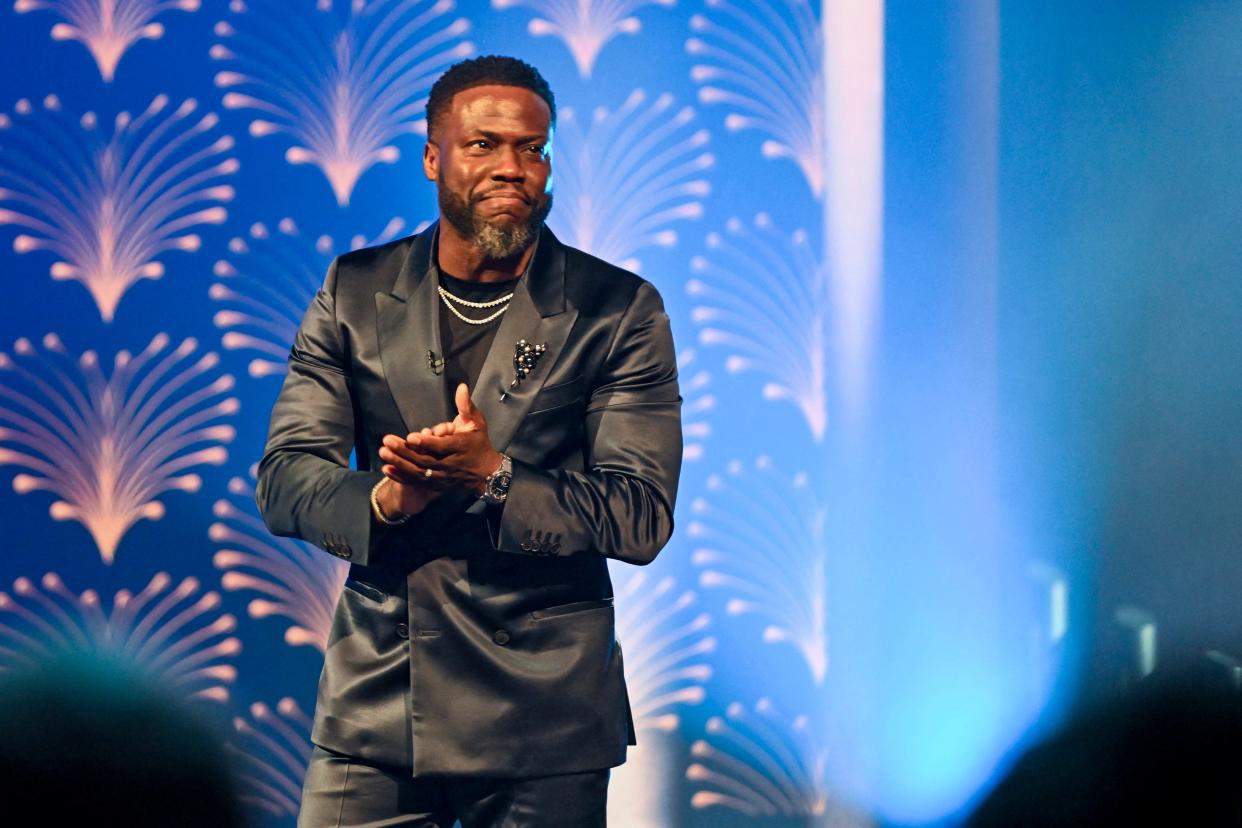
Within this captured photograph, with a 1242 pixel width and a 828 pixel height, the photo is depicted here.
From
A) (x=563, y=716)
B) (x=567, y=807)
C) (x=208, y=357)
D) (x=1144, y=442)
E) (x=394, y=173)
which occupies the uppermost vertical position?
(x=394, y=173)

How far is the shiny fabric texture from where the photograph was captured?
86.4 inches

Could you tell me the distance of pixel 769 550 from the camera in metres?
3.37

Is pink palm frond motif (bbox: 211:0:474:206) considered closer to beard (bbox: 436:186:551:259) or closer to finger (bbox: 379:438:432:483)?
beard (bbox: 436:186:551:259)

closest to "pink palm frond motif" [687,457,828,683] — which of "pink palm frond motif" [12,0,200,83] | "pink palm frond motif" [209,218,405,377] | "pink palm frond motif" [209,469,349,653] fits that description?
"pink palm frond motif" [209,469,349,653]

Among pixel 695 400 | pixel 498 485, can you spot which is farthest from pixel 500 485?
pixel 695 400

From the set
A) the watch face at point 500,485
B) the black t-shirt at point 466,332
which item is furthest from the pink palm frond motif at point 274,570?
the watch face at point 500,485

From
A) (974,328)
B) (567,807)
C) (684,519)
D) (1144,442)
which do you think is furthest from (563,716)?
(1144,442)

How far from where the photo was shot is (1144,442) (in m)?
3.50

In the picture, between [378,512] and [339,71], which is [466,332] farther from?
[339,71]

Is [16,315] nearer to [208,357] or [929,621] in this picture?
[208,357]

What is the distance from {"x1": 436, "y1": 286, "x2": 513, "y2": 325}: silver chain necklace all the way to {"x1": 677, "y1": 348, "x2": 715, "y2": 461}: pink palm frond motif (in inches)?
41.3

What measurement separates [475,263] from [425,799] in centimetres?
87

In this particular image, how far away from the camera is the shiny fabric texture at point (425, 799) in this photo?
7.20 feet

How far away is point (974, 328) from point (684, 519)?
2.75 feet
